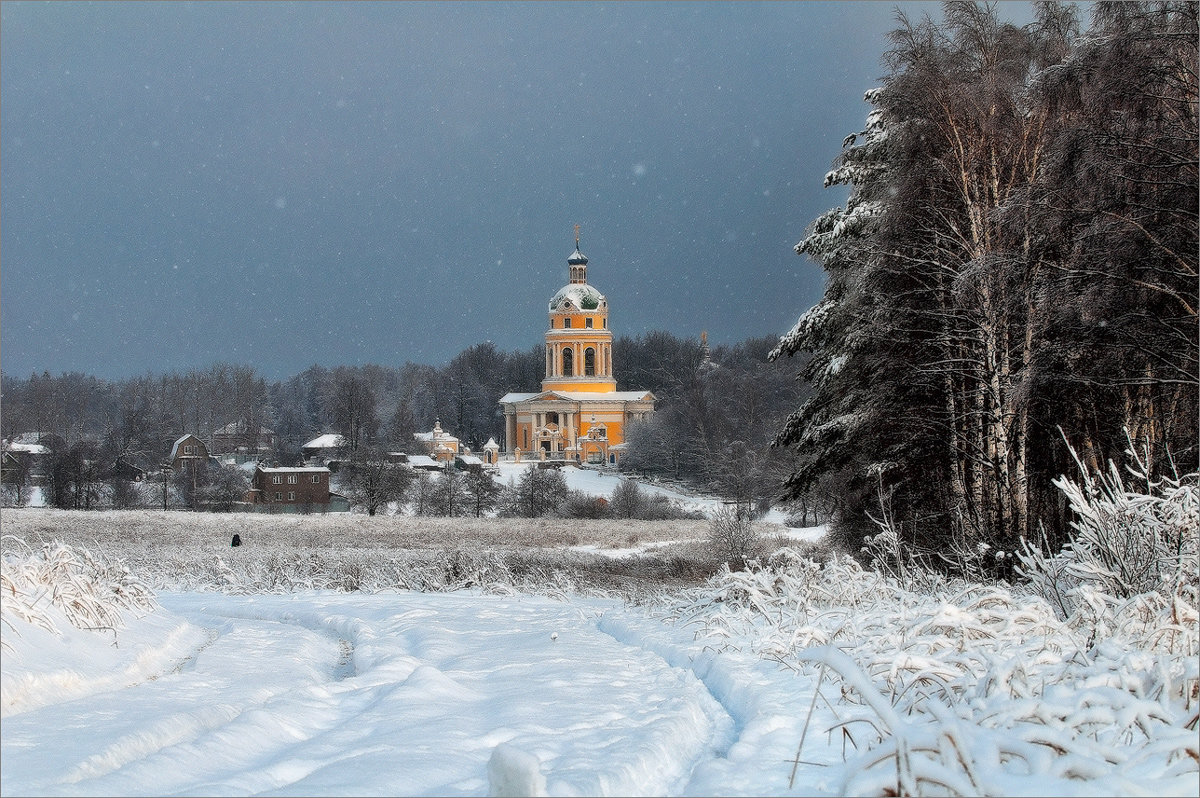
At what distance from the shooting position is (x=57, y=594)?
7.52 meters

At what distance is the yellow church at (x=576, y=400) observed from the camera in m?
87.4

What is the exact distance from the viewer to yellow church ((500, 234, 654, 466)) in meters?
87.4

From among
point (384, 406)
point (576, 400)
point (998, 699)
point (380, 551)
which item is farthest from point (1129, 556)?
point (384, 406)

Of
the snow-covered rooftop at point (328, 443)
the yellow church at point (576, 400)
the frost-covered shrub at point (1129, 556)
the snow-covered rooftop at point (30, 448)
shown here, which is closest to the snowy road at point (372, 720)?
the frost-covered shrub at point (1129, 556)

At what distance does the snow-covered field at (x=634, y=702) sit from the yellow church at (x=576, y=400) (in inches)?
2984

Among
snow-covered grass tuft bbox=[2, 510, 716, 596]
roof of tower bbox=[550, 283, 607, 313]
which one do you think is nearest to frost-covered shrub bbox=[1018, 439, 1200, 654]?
snow-covered grass tuft bbox=[2, 510, 716, 596]

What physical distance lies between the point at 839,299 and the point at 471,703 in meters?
13.9

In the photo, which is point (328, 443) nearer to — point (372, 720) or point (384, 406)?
point (384, 406)

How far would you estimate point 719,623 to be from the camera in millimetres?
8961

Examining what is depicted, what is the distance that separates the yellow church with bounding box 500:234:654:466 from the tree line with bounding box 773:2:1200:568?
219ft

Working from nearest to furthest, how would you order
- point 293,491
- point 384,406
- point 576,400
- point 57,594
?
point 57,594, point 293,491, point 576,400, point 384,406

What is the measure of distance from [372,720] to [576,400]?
269ft

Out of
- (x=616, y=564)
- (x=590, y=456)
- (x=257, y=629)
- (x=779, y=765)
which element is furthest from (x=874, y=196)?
(x=590, y=456)

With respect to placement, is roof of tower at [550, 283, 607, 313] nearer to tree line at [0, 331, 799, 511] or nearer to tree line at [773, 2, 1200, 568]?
tree line at [0, 331, 799, 511]
